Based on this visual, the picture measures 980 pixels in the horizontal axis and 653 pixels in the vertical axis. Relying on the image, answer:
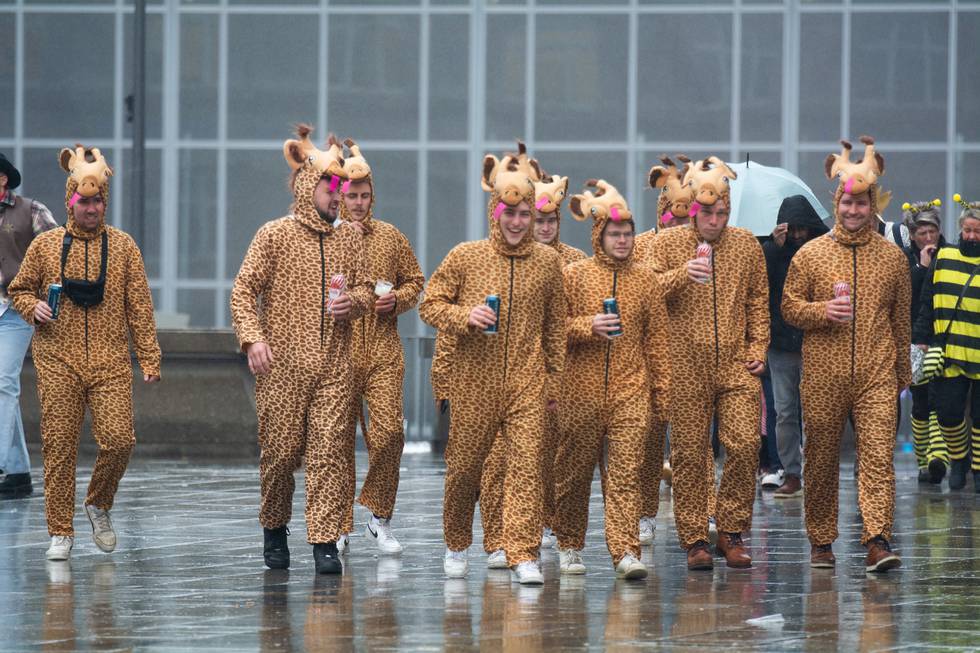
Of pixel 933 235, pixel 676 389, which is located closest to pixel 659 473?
pixel 676 389

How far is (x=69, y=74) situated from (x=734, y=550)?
18.3 metres

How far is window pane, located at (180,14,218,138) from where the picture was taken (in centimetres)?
2642

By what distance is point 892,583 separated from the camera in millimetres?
9328

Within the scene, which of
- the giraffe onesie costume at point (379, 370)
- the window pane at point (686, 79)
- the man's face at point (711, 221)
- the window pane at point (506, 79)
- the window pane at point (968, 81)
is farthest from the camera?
the window pane at point (506, 79)

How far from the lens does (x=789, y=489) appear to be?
14.2m

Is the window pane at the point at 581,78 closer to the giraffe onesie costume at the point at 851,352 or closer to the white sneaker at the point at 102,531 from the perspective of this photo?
the giraffe onesie costume at the point at 851,352

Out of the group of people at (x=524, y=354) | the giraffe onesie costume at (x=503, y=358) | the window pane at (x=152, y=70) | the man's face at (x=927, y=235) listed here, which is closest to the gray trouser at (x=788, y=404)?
the man's face at (x=927, y=235)

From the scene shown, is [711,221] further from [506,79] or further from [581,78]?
[506,79]

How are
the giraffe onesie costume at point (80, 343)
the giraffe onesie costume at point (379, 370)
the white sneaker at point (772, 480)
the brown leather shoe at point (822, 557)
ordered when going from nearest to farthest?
the brown leather shoe at point (822, 557) → the giraffe onesie costume at point (80, 343) → the giraffe onesie costume at point (379, 370) → the white sneaker at point (772, 480)

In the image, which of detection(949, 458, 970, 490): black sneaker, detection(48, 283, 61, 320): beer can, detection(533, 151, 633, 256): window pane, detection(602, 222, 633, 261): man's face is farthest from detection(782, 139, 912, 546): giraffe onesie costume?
detection(533, 151, 633, 256): window pane

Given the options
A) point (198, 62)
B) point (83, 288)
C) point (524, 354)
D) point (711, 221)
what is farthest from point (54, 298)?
point (198, 62)

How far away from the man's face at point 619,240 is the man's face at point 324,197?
1.36 m

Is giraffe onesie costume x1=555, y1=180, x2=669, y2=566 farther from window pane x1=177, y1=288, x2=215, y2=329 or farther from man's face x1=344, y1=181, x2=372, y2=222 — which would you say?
window pane x1=177, y1=288, x2=215, y2=329

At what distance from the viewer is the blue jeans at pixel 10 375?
12984 mm
